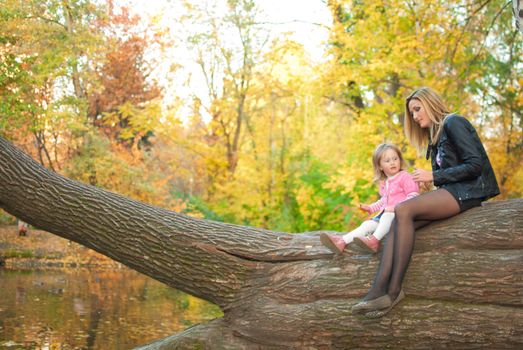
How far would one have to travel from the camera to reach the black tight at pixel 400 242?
4488 millimetres

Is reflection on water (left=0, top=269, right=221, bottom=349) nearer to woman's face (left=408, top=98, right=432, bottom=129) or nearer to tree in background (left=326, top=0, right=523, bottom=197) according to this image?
woman's face (left=408, top=98, right=432, bottom=129)

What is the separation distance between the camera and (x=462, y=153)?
4.55 meters

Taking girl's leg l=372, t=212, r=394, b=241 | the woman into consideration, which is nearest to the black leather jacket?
the woman

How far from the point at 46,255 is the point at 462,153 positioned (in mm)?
16781

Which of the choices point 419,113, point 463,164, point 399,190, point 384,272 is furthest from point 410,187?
point 384,272

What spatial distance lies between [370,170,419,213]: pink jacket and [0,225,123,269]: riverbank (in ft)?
47.9

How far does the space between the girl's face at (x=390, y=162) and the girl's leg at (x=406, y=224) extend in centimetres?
43

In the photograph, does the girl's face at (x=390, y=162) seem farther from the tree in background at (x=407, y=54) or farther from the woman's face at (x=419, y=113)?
the tree in background at (x=407, y=54)

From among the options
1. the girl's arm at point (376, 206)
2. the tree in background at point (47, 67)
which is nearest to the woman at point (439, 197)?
the girl's arm at point (376, 206)

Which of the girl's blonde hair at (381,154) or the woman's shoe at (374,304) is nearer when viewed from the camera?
the woman's shoe at (374,304)

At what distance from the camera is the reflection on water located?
8109 millimetres

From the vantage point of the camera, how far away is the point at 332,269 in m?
4.95

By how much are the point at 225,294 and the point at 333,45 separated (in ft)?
37.9

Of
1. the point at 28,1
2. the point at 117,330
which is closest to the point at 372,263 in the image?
the point at 117,330
